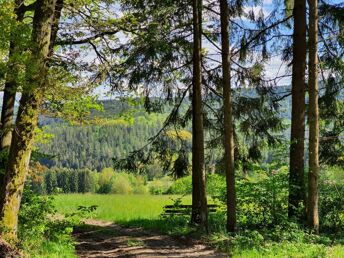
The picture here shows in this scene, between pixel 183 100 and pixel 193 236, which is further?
pixel 183 100

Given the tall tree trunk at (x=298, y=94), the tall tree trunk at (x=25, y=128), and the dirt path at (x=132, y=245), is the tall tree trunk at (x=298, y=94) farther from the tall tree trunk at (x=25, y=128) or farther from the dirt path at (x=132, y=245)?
the tall tree trunk at (x=25, y=128)

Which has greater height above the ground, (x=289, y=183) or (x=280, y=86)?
(x=280, y=86)

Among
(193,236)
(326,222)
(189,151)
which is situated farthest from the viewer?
(189,151)

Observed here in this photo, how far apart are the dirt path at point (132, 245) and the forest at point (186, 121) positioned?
5 cm

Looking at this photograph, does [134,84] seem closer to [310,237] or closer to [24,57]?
[24,57]

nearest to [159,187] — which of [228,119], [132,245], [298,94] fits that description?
[298,94]

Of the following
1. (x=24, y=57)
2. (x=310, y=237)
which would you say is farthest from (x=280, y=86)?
(x=24, y=57)

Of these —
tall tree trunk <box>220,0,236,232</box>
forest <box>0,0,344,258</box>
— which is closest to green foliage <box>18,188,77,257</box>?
forest <box>0,0,344,258</box>

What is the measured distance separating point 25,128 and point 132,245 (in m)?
4.20

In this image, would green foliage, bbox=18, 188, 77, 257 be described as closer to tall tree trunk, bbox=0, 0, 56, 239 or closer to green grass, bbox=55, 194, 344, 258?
tall tree trunk, bbox=0, 0, 56, 239

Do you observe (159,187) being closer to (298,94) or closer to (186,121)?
(186,121)

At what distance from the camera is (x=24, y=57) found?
825cm

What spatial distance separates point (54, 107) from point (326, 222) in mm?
8203

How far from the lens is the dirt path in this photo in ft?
32.2
